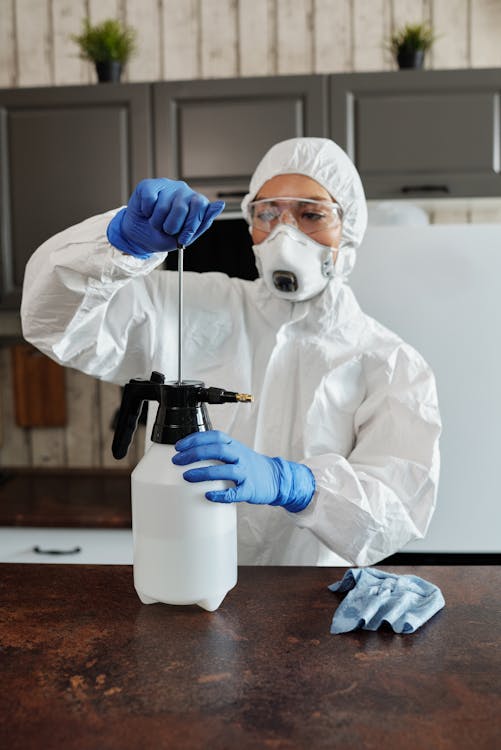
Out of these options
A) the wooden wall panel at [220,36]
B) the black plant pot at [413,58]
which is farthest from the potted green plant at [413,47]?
the wooden wall panel at [220,36]

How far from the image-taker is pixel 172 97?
7.09ft

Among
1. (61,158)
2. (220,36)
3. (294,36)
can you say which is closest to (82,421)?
(61,158)

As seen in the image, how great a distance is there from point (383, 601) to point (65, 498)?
1.61m

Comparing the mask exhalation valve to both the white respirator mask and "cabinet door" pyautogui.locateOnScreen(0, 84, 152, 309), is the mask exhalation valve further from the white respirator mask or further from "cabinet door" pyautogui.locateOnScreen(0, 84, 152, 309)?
"cabinet door" pyautogui.locateOnScreen(0, 84, 152, 309)

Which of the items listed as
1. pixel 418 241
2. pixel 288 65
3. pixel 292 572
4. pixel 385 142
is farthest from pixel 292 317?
pixel 288 65

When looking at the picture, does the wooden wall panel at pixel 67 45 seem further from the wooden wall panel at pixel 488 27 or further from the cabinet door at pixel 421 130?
the wooden wall panel at pixel 488 27

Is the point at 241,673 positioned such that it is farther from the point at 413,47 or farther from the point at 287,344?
the point at 413,47

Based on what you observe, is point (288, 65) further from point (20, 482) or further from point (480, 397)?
point (20, 482)

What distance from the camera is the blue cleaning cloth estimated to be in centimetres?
81

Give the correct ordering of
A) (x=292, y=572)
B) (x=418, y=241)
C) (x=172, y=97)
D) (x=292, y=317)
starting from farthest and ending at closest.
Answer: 1. (x=172, y=97)
2. (x=418, y=241)
3. (x=292, y=317)
4. (x=292, y=572)

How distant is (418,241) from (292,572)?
111 centimetres

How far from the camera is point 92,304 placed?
1118 millimetres

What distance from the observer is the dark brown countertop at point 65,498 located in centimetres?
206

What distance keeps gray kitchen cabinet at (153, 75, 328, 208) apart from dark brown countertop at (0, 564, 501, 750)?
151 cm
